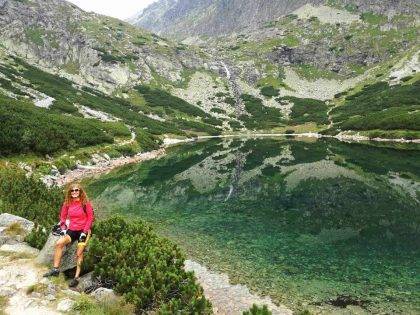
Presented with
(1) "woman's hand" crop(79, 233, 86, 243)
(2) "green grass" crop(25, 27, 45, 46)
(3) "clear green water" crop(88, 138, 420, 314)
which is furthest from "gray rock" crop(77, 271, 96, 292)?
(2) "green grass" crop(25, 27, 45, 46)

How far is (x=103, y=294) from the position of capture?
563 inches

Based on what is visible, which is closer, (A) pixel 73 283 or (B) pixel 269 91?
(A) pixel 73 283

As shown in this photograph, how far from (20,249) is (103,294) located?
588 cm

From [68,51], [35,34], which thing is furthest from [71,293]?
[35,34]

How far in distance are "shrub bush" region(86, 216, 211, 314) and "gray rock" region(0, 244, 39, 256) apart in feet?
8.80

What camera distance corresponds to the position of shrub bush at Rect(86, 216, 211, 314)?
544 inches

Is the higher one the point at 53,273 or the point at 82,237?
the point at 82,237

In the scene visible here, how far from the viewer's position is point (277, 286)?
19.2 m

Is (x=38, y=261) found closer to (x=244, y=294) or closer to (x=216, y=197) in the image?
(x=244, y=294)

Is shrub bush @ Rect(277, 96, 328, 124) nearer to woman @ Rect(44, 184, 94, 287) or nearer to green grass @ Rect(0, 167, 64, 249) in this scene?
green grass @ Rect(0, 167, 64, 249)

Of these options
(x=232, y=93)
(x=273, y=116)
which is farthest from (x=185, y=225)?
(x=232, y=93)

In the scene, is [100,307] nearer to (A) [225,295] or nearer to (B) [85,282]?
(B) [85,282]

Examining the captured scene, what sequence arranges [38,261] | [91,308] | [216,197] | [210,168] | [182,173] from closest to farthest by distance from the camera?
[91,308] < [38,261] < [216,197] < [182,173] < [210,168]

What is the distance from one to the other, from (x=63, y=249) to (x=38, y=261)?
1073 millimetres
